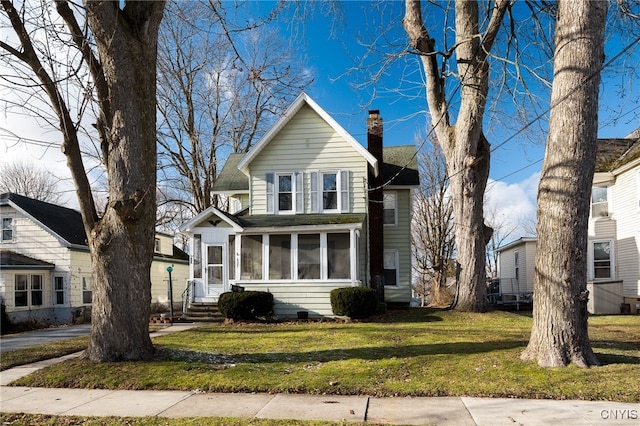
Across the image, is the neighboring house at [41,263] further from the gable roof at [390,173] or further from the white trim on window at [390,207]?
the white trim on window at [390,207]

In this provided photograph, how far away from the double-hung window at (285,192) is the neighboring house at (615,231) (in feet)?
38.8

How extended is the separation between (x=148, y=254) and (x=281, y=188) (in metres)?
9.00

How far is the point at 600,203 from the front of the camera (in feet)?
63.9

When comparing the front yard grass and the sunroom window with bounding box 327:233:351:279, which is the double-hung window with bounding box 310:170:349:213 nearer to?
the sunroom window with bounding box 327:233:351:279

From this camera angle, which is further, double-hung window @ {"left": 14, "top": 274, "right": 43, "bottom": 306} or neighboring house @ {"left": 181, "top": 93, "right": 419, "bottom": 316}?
double-hung window @ {"left": 14, "top": 274, "right": 43, "bottom": 306}

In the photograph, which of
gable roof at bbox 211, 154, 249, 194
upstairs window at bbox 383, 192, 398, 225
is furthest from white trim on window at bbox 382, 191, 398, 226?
gable roof at bbox 211, 154, 249, 194

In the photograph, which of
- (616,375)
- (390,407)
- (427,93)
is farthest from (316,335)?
(427,93)

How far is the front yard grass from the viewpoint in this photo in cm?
562

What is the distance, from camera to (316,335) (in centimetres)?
1023

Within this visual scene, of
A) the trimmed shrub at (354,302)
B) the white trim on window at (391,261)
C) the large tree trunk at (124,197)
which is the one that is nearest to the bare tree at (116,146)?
the large tree trunk at (124,197)

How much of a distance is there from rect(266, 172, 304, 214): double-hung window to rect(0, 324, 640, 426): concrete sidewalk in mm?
10494

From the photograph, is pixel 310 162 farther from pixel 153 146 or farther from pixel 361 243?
pixel 153 146

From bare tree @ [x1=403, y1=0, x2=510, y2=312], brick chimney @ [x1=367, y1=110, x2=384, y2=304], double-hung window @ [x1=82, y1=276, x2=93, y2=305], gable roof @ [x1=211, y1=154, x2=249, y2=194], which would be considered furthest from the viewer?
double-hung window @ [x1=82, y1=276, x2=93, y2=305]

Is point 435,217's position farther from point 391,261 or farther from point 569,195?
point 569,195
